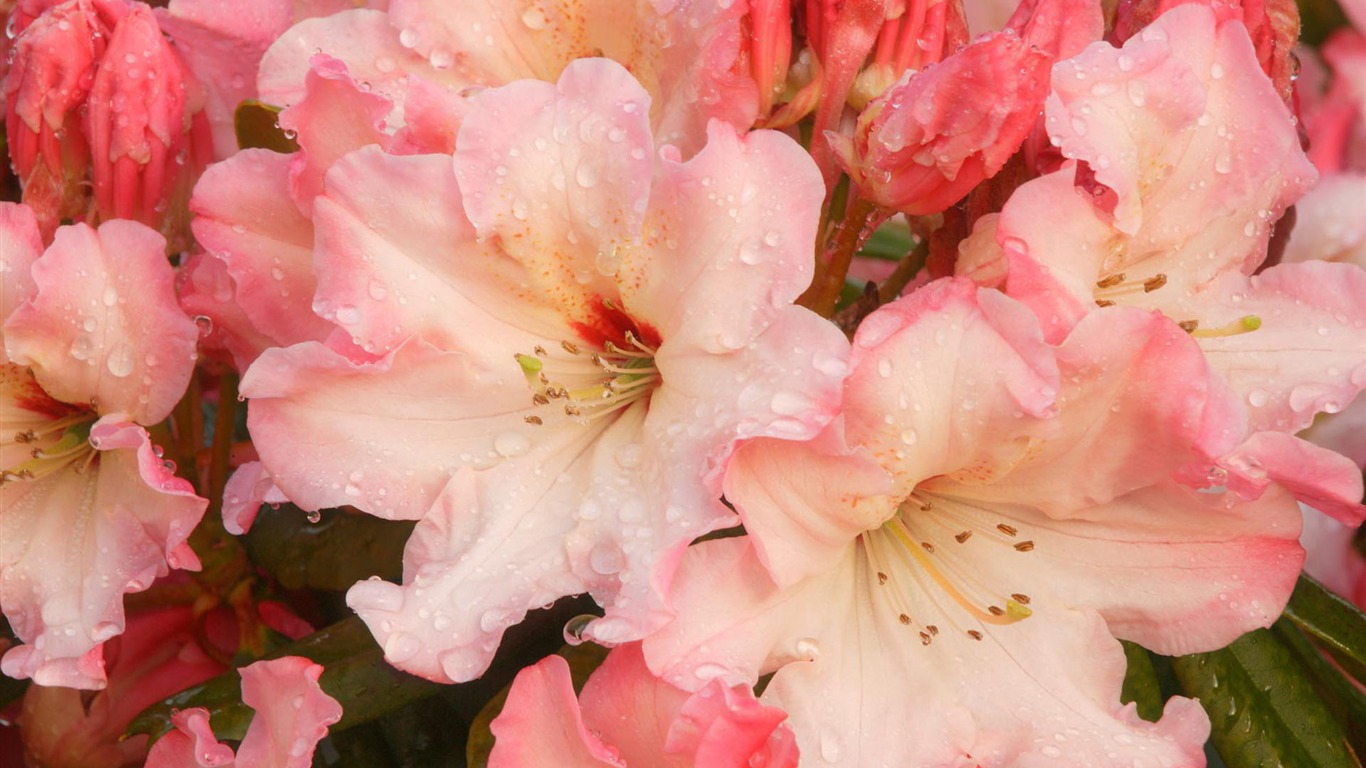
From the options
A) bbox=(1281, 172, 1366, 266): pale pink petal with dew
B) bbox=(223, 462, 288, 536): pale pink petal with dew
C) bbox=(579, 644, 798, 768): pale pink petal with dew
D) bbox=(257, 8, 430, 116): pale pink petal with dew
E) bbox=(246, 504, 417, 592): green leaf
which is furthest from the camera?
bbox=(1281, 172, 1366, 266): pale pink petal with dew

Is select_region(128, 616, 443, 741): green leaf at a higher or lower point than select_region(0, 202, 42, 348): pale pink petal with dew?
lower

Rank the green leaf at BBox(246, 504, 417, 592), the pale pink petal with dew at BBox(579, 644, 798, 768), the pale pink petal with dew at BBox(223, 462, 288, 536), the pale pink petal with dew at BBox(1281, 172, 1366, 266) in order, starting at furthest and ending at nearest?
the pale pink petal with dew at BBox(1281, 172, 1366, 266), the green leaf at BBox(246, 504, 417, 592), the pale pink petal with dew at BBox(223, 462, 288, 536), the pale pink petal with dew at BBox(579, 644, 798, 768)

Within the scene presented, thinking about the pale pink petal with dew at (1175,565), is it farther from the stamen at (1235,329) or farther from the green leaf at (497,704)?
the green leaf at (497,704)

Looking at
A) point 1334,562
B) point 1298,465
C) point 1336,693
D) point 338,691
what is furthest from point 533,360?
point 1334,562

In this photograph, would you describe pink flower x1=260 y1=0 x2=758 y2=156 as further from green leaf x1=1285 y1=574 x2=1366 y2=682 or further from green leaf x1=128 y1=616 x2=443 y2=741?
green leaf x1=1285 y1=574 x2=1366 y2=682

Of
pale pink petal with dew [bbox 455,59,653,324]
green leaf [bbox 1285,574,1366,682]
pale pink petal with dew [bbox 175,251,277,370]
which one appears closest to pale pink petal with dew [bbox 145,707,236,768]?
pale pink petal with dew [bbox 175,251,277,370]

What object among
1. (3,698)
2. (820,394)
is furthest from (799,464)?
(3,698)
